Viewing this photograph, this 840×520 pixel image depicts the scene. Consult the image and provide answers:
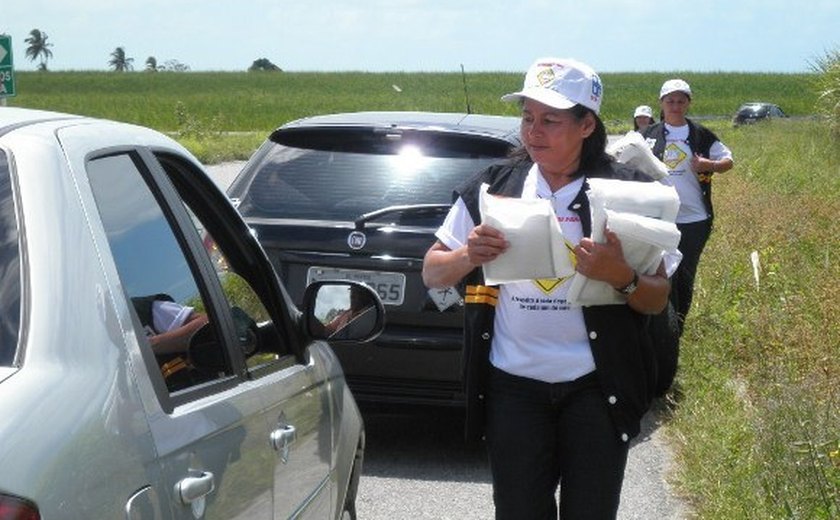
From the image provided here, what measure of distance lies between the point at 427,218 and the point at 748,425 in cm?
180

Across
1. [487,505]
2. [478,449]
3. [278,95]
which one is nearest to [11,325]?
[487,505]

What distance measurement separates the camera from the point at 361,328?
4.57 m

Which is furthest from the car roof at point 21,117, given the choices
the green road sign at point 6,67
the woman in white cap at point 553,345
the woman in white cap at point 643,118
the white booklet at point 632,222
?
the green road sign at point 6,67

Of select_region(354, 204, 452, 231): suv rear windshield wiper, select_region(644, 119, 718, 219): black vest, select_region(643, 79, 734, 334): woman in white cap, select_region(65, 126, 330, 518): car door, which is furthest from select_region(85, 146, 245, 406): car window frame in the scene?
select_region(644, 119, 718, 219): black vest

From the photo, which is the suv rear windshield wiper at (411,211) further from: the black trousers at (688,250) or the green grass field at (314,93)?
the green grass field at (314,93)

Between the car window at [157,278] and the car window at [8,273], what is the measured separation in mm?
275

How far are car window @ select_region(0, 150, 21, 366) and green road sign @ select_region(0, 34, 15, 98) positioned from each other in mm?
18045

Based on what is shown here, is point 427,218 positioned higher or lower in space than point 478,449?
higher

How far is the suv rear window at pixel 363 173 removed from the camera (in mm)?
7953

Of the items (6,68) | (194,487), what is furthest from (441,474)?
(6,68)

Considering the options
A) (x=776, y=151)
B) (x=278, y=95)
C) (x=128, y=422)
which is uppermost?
(x=128, y=422)

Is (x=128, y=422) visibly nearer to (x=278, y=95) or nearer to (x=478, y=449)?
(x=478, y=449)

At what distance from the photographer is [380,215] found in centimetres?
781

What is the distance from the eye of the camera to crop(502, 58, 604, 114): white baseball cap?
4.52 meters
